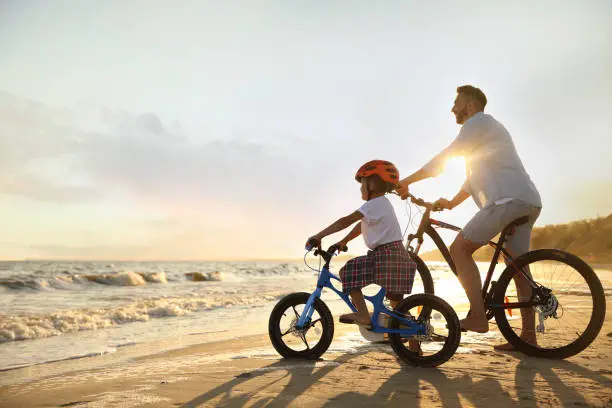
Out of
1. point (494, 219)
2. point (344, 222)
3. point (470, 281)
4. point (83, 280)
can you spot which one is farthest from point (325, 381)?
point (83, 280)

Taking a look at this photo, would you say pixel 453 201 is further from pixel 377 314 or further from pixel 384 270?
pixel 377 314

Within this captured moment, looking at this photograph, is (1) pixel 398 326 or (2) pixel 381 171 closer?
(1) pixel 398 326

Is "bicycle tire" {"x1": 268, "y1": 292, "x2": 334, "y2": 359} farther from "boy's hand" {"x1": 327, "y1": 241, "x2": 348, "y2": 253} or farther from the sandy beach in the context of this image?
"boy's hand" {"x1": 327, "y1": 241, "x2": 348, "y2": 253}

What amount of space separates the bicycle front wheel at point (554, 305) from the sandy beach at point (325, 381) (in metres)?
0.17

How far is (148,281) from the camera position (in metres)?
33.1

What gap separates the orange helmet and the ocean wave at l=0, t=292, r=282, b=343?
6.49m

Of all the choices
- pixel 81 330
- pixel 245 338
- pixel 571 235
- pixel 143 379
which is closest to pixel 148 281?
pixel 81 330

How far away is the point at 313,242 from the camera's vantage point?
4.26 m

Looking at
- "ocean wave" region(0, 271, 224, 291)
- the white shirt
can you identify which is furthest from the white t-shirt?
"ocean wave" region(0, 271, 224, 291)

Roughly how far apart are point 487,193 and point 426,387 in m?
1.90

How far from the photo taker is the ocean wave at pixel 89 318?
25.5 ft

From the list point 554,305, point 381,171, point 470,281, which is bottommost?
point 554,305

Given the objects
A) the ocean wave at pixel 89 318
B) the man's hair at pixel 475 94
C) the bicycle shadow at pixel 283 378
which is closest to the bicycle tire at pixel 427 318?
the bicycle shadow at pixel 283 378

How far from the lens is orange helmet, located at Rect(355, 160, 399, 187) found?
4.25 m
